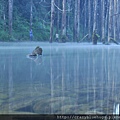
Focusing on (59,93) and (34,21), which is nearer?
(59,93)

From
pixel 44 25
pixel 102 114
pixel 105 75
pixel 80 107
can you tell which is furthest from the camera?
pixel 44 25

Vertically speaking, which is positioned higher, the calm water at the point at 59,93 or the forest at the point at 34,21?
the forest at the point at 34,21

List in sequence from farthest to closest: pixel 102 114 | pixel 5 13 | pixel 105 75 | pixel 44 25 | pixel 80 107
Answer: pixel 44 25, pixel 5 13, pixel 105 75, pixel 80 107, pixel 102 114

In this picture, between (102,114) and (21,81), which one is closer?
(102,114)

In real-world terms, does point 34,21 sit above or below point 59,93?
above

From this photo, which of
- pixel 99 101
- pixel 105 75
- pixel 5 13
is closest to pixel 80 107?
pixel 99 101

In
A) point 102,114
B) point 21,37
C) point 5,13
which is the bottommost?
point 102,114

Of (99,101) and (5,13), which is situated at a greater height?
(5,13)

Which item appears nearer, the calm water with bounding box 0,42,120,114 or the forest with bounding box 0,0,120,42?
the calm water with bounding box 0,42,120,114

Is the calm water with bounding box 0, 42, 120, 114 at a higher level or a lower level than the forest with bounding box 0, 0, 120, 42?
lower

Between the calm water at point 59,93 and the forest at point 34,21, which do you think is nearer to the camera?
the calm water at point 59,93

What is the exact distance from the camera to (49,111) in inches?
84.9

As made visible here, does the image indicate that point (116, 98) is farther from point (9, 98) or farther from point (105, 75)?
point (105, 75)

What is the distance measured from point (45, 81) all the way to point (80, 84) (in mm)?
479
